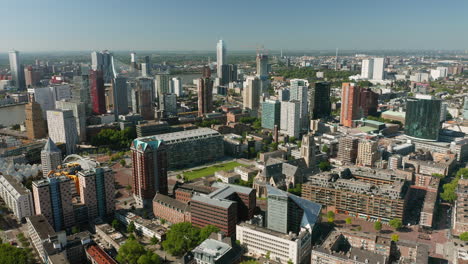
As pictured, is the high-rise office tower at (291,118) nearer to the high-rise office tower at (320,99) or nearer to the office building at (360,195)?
the high-rise office tower at (320,99)

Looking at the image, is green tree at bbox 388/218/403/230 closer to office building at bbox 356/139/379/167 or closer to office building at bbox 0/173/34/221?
office building at bbox 356/139/379/167

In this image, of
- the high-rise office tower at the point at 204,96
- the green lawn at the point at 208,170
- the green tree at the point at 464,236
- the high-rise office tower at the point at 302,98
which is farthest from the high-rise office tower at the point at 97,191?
the high-rise office tower at the point at 204,96

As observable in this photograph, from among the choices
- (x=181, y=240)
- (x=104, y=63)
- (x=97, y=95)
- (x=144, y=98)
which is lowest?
(x=181, y=240)

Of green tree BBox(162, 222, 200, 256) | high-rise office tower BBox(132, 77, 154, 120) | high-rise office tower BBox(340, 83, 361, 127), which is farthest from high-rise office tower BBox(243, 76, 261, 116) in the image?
Result: green tree BBox(162, 222, 200, 256)

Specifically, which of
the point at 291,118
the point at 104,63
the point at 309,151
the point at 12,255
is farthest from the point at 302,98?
the point at 104,63

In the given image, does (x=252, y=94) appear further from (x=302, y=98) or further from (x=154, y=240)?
(x=154, y=240)

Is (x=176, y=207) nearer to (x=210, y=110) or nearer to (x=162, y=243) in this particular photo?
(x=162, y=243)

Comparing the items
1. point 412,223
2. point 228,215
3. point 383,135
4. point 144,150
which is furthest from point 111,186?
point 383,135

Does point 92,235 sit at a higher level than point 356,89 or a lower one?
lower
